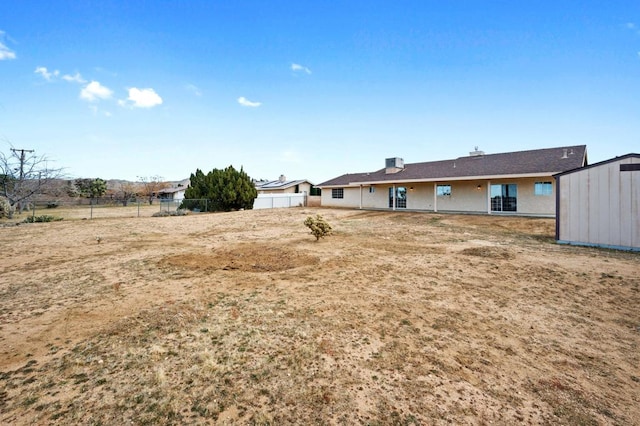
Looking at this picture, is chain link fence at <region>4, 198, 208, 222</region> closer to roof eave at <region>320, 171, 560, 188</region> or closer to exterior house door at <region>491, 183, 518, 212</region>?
roof eave at <region>320, 171, 560, 188</region>

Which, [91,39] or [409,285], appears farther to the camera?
[91,39]

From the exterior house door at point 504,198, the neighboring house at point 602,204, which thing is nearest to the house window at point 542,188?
the exterior house door at point 504,198

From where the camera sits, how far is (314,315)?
416 centimetres

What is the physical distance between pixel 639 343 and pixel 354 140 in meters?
26.8

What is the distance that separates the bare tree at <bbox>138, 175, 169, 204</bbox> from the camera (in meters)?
46.7

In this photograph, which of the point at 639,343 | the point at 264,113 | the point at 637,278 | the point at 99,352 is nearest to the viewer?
the point at 99,352

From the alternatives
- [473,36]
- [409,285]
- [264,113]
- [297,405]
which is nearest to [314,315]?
[297,405]

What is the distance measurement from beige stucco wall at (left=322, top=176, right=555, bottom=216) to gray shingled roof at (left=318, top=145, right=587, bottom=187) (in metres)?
0.81

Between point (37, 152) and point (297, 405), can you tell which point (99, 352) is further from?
point (37, 152)

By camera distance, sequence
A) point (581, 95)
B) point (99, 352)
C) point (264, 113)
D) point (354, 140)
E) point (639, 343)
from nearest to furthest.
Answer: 1. point (99, 352)
2. point (639, 343)
3. point (581, 95)
4. point (264, 113)
5. point (354, 140)

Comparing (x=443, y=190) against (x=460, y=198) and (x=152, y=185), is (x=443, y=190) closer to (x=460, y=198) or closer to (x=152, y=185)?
(x=460, y=198)

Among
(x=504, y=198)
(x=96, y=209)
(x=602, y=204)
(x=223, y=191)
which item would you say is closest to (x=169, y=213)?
(x=223, y=191)

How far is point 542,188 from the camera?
639 inches

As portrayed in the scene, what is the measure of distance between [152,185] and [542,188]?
178 ft
